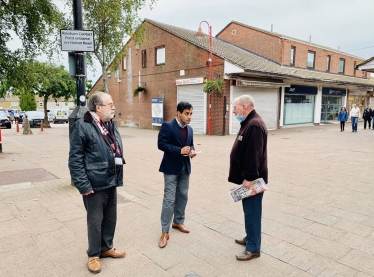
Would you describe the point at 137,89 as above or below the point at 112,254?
above

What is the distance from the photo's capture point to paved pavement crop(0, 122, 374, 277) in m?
2.96

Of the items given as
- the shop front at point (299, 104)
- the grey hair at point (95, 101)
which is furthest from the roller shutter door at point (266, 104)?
the grey hair at point (95, 101)

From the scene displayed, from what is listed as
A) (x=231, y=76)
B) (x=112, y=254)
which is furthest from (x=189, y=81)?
(x=112, y=254)

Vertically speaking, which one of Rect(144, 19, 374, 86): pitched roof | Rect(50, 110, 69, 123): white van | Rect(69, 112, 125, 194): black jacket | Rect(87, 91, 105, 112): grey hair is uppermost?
Rect(144, 19, 374, 86): pitched roof

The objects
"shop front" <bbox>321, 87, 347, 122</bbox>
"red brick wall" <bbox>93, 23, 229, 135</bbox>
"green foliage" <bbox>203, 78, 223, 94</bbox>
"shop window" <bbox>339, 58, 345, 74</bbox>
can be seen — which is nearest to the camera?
"green foliage" <bbox>203, 78, 223, 94</bbox>

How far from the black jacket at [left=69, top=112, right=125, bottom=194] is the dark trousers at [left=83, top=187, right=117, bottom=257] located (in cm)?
15

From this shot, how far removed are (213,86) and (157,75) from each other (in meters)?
6.86

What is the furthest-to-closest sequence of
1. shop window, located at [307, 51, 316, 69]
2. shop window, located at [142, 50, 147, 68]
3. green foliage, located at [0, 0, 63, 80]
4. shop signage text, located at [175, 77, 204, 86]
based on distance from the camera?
shop window, located at [307, 51, 316, 69]
shop window, located at [142, 50, 147, 68]
shop signage text, located at [175, 77, 204, 86]
green foliage, located at [0, 0, 63, 80]

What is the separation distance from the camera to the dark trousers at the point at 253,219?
3055mm

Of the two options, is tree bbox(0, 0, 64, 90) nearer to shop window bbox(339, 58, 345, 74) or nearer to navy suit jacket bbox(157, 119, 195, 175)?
navy suit jacket bbox(157, 119, 195, 175)

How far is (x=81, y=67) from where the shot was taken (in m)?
5.41

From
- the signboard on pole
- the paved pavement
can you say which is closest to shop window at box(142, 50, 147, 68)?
the signboard on pole

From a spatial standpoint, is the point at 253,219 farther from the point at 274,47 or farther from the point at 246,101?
the point at 274,47

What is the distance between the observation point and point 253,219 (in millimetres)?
3076
